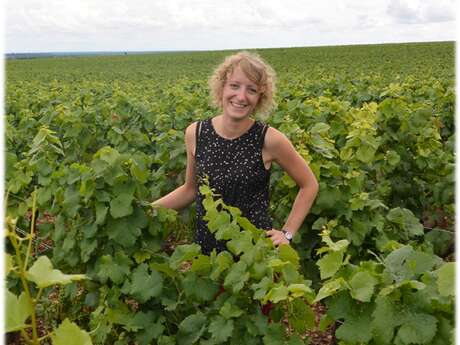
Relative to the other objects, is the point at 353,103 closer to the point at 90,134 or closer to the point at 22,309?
the point at 90,134

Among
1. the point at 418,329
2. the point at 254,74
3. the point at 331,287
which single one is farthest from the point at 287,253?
the point at 254,74

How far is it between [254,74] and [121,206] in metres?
0.93

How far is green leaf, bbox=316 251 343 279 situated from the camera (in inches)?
66.6

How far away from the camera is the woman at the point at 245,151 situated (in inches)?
111

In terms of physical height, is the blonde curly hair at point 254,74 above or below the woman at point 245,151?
above

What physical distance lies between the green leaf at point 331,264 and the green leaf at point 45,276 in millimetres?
891

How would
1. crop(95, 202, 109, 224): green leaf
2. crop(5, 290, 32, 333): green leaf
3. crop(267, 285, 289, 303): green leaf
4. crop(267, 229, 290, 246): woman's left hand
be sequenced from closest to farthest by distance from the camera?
crop(5, 290, 32, 333): green leaf
crop(267, 285, 289, 303): green leaf
crop(95, 202, 109, 224): green leaf
crop(267, 229, 290, 246): woman's left hand

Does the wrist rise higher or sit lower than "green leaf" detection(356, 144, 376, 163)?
lower

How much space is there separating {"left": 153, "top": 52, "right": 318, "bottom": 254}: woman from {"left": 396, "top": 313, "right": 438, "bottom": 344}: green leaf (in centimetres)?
115

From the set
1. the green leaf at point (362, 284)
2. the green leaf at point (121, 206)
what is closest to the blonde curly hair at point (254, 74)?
the green leaf at point (121, 206)

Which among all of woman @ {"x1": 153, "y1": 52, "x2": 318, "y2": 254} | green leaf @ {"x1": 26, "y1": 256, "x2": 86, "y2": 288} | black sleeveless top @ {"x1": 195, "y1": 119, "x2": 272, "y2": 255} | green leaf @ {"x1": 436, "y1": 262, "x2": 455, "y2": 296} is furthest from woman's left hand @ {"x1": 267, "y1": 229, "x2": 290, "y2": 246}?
green leaf @ {"x1": 26, "y1": 256, "x2": 86, "y2": 288}

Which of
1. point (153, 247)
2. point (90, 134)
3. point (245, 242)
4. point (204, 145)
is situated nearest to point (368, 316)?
point (245, 242)

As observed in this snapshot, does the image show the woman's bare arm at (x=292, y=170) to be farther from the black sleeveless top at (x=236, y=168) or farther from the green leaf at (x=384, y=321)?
the green leaf at (x=384, y=321)

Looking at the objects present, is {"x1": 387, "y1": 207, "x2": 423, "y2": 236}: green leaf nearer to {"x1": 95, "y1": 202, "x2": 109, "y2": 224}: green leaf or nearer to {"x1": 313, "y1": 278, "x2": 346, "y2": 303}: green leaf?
{"x1": 95, "y1": 202, "x2": 109, "y2": 224}: green leaf
